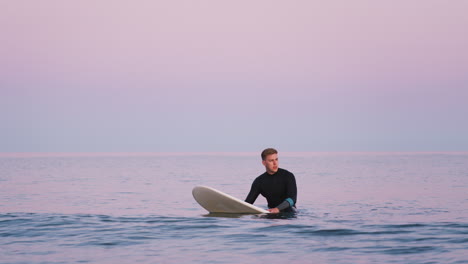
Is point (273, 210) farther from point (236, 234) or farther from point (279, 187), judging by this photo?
point (236, 234)

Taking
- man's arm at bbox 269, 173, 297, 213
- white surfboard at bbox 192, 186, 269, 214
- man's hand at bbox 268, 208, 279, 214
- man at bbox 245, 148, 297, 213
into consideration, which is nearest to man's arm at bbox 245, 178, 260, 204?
man at bbox 245, 148, 297, 213

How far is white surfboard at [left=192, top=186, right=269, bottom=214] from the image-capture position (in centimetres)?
1416

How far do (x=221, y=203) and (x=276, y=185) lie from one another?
1.37m

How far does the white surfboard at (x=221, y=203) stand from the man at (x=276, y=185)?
38 cm

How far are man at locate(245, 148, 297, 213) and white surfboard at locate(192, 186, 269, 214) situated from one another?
38cm

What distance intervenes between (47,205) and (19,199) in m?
2.45

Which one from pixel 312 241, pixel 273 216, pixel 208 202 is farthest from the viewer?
pixel 208 202

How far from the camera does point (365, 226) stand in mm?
12984

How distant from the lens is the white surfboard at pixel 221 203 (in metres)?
14.2

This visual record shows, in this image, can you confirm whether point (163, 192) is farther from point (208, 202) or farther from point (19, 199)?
point (208, 202)

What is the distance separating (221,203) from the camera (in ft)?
48.1

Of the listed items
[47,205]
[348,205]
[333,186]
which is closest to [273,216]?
[348,205]

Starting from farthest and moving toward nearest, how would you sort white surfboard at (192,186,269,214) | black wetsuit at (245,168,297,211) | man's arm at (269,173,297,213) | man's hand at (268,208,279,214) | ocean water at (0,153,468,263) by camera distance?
white surfboard at (192,186,269,214), black wetsuit at (245,168,297,211), man's arm at (269,173,297,213), man's hand at (268,208,279,214), ocean water at (0,153,468,263)

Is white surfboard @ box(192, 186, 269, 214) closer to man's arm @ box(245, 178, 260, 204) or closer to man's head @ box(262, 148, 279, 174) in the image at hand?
man's arm @ box(245, 178, 260, 204)
